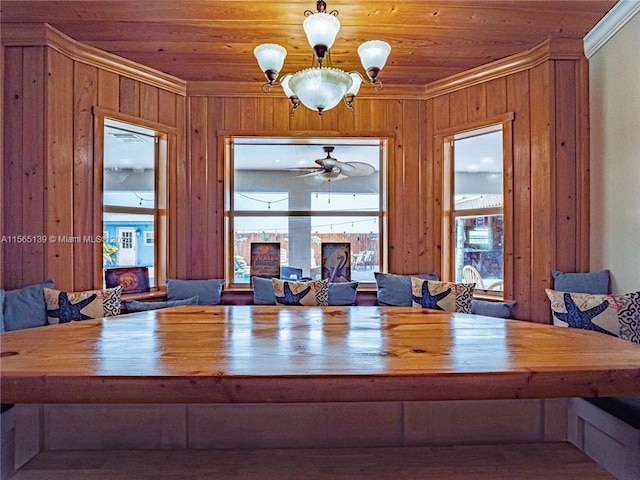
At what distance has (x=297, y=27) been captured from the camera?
271 centimetres

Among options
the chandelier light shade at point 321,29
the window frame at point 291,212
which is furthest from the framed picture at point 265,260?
the chandelier light shade at point 321,29

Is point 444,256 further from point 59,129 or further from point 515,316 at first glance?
point 59,129

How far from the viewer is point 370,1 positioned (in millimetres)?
2453

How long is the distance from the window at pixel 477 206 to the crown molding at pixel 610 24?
0.79 meters

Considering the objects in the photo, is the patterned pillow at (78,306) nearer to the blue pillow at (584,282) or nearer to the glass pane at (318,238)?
the glass pane at (318,238)

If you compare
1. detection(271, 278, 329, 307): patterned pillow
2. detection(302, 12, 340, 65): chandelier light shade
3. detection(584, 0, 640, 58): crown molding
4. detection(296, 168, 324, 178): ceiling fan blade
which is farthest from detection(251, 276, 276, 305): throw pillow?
detection(584, 0, 640, 58): crown molding

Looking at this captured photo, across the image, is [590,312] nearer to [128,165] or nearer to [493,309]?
[493,309]

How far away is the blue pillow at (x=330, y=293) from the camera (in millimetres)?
3318

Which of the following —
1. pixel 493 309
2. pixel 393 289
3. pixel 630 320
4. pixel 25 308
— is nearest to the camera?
pixel 630 320

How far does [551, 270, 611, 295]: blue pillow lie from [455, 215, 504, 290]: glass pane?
0.49 meters

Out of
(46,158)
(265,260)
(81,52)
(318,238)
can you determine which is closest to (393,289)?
(318,238)

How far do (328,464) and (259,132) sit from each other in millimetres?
2985

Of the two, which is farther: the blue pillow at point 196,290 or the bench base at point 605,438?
the blue pillow at point 196,290

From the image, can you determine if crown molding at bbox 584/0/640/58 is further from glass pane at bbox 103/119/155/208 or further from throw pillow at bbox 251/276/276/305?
glass pane at bbox 103/119/155/208
